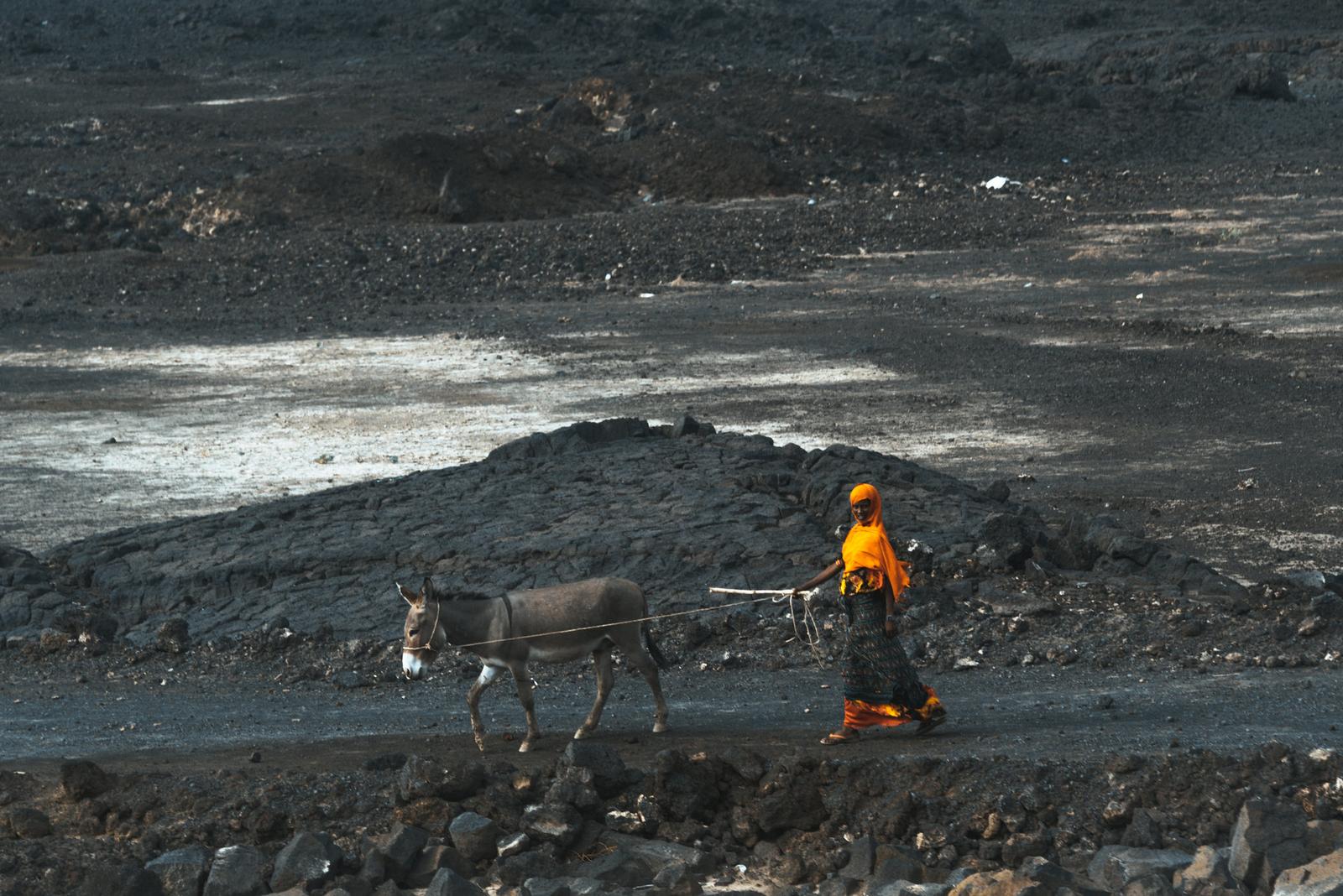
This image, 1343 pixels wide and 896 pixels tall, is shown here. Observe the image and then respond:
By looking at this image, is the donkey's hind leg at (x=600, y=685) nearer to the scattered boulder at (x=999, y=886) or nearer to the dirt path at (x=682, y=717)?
the dirt path at (x=682, y=717)

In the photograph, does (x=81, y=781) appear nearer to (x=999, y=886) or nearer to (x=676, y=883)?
(x=676, y=883)

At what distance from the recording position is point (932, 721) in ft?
31.1

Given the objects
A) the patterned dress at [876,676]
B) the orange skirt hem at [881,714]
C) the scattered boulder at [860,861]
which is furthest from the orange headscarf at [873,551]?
the scattered boulder at [860,861]

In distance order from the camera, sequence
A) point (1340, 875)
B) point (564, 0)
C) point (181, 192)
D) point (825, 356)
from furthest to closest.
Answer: point (564, 0) → point (181, 192) → point (825, 356) → point (1340, 875)

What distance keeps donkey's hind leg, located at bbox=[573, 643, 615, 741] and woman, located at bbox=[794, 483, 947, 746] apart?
1.23 metres

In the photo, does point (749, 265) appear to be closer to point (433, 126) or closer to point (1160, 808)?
point (433, 126)

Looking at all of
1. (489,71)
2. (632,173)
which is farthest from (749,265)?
(489,71)

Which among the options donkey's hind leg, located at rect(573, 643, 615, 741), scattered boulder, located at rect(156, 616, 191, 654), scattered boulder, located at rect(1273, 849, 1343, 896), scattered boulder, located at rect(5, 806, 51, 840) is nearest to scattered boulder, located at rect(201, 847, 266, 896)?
scattered boulder, located at rect(5, 806, 51, 840)

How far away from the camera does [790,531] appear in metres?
13.8

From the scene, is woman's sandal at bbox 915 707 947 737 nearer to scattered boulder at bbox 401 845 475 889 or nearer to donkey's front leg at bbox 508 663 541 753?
donkey's front leg at bbox 508 663 541 753

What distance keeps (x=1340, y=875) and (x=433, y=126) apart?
44.3 m

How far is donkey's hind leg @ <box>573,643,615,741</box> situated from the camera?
976 cm

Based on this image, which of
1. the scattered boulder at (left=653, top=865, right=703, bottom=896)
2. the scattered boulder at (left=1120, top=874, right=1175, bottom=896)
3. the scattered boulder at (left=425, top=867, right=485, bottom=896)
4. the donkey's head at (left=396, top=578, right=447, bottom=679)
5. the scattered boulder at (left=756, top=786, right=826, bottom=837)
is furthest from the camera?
the donkey's head at (left=396, top=578, right=447, bottom=679)

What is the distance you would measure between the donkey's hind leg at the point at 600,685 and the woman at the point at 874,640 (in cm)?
123
